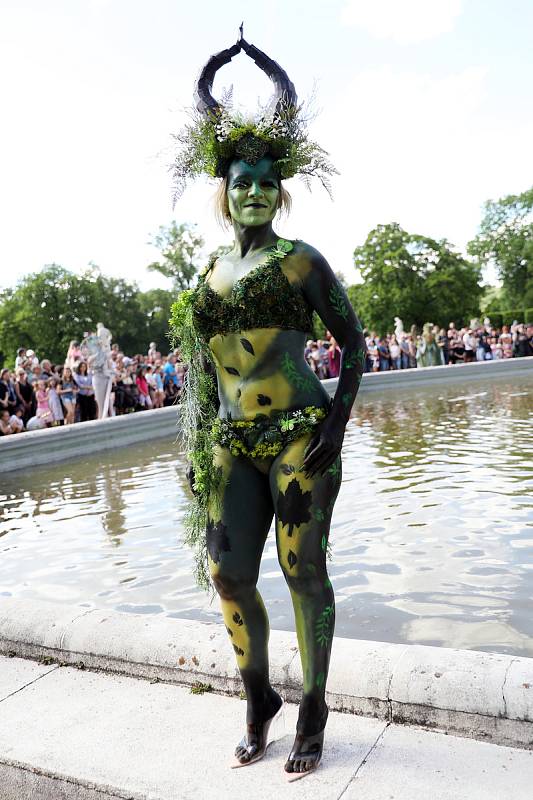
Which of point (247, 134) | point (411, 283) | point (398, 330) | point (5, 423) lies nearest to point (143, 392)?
point (5, 423)

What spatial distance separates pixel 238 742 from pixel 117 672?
98 centimetres

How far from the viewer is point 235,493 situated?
3002 millimetres

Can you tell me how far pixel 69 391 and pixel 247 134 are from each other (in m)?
14.5

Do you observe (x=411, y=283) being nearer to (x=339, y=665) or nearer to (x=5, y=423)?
(x=5, y=423)

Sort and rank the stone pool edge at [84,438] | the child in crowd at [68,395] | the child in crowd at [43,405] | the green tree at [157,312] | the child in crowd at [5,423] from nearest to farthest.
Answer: the stone pool edge at [84,438]
the child in crowd at [5,423]
the child in crowd at [43,405]
the child in crowd at [68,395]
the green tree at [157,312]

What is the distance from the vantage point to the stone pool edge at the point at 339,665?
3002 mm

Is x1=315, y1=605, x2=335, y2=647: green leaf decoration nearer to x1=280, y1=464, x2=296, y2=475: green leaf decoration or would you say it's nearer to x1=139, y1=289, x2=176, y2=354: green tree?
x1=280, y1=464, x2=296, y2=475: green leaf decoration

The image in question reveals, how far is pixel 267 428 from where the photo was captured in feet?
9.73

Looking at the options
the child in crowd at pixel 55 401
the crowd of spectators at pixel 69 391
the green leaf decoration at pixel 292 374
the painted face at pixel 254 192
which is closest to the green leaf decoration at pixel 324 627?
the green leaf decoration at pixel 292 374

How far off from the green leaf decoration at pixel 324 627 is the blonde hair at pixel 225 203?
1.58 m

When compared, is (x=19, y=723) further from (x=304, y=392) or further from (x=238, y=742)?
(x=304, y=392)

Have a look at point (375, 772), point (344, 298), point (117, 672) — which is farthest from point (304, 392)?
point (117, 672)

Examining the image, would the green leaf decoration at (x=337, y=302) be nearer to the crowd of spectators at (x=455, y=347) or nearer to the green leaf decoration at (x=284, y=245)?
the green leaf decoration at (x=284, y=245)

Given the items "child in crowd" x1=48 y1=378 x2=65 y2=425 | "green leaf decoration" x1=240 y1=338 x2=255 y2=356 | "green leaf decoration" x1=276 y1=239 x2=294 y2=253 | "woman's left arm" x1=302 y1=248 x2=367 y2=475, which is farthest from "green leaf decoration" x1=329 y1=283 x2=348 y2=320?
"child in crowd" x1=48 y1=378 x2=65 y2=425
